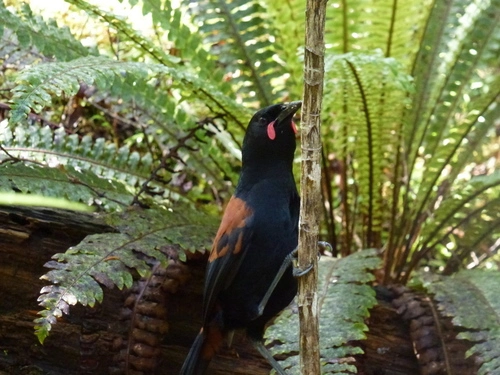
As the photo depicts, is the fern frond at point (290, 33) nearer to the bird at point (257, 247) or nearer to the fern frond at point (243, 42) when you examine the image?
the fern frond at point (243, 42)

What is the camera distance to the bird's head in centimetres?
202

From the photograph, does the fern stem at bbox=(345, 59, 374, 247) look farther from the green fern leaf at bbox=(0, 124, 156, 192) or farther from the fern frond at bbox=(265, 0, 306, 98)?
the green fern leaf at bbox=(0, 124, 156, 192)

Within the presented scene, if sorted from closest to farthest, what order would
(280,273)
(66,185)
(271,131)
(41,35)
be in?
(280,273)
(271,131)
(66,185)
(41,35)

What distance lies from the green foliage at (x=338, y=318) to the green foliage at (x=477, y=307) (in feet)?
0.78

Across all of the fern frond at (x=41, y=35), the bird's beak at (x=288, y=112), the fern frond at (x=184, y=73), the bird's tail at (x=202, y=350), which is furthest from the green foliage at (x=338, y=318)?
the fern frond at (x=41, y=35)

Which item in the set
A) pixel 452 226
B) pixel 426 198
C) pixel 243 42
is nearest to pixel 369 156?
pixel 426 198

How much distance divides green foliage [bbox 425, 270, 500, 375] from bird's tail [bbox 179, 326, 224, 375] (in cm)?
68

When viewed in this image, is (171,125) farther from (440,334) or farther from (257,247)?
(440,334)

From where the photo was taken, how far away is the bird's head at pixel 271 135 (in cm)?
202

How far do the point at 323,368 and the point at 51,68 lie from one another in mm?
1077

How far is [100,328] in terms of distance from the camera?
2.28m

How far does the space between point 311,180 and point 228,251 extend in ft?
1.68

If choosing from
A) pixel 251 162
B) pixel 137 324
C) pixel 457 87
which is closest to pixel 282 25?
pixel 457 87

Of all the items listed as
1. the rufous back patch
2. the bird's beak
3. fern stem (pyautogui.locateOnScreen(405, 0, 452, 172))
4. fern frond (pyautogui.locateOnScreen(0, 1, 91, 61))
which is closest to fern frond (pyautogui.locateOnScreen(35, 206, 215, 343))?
the rufous back patch
